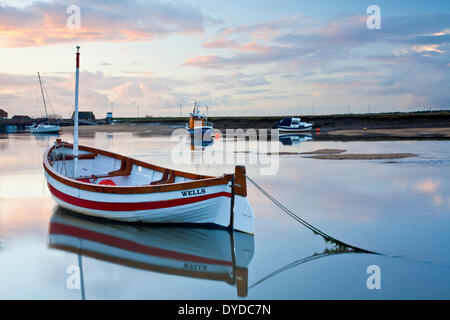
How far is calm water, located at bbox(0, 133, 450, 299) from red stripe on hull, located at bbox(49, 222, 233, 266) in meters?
0.31

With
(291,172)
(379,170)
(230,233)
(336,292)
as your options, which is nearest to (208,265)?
(230,233)

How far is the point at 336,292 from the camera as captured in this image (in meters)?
7.03

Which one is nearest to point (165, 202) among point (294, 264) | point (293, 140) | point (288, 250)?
point (288, 250)

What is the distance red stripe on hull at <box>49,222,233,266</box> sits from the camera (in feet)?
29.3

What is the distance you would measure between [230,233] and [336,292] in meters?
3.85

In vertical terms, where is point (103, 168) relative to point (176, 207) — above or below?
above

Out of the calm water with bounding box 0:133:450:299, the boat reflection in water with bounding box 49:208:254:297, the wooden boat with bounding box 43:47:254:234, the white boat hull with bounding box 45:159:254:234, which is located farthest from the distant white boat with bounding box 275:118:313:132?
the white boat hull with bounding box 45:159:254:234

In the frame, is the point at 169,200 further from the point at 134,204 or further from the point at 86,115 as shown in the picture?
the point at 86,115

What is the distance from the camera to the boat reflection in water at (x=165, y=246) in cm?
835

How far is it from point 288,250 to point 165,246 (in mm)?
2795

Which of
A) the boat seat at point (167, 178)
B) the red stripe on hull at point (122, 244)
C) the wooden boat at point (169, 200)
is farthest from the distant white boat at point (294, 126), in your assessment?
the red stripe on hull at point (122, 244)

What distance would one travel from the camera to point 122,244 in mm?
9867

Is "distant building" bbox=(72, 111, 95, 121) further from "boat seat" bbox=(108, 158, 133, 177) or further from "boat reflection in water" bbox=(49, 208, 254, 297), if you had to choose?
"boat reflection in water" bbox=(49, 208, 254, 297)
